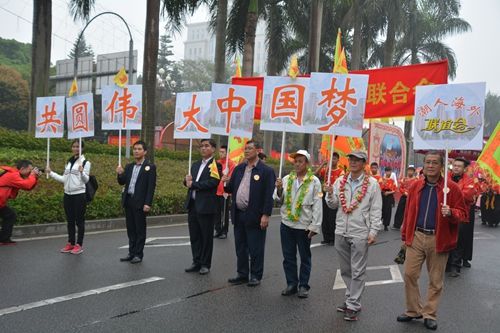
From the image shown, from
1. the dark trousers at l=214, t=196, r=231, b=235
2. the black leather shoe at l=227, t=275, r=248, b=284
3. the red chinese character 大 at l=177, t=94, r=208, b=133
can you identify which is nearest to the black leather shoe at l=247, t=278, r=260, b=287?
the black leather shoe at l=227, t=275, r=248, b=284

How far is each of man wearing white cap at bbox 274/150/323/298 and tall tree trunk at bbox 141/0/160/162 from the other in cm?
875

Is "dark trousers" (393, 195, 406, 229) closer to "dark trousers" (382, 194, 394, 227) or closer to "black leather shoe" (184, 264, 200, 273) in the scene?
"dark trousers" (382, 194, 394, 227)

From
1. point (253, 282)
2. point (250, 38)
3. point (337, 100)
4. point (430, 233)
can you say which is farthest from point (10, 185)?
point (250, 38)

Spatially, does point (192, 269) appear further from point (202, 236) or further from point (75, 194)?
point (75, 194)

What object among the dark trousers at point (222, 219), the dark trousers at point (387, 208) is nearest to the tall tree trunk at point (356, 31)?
the dark trousers at point (387, 208)

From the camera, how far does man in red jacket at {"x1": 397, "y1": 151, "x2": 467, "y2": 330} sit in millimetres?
4773

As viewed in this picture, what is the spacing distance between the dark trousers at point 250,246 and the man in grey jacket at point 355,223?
1195mm

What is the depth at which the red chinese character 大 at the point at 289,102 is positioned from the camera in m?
6.45

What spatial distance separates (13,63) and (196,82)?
25.7 m

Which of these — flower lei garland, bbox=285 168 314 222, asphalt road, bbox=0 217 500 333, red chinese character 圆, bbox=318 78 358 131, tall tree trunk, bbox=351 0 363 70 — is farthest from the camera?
tall tree trunk, bbox=351 0 363 70

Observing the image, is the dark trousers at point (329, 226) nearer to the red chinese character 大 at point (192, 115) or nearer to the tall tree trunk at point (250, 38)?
the red chinese character 大 at point (192, 115)

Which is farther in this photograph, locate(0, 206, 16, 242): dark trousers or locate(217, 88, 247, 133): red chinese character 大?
locate(0, 206, 16, 242): dark trousers

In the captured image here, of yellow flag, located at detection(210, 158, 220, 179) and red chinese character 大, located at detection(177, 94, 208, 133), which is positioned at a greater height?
red chinese character 大, located at detection(177, 94, 208, 133)

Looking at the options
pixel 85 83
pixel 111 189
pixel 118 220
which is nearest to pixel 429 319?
pixel 118 220
